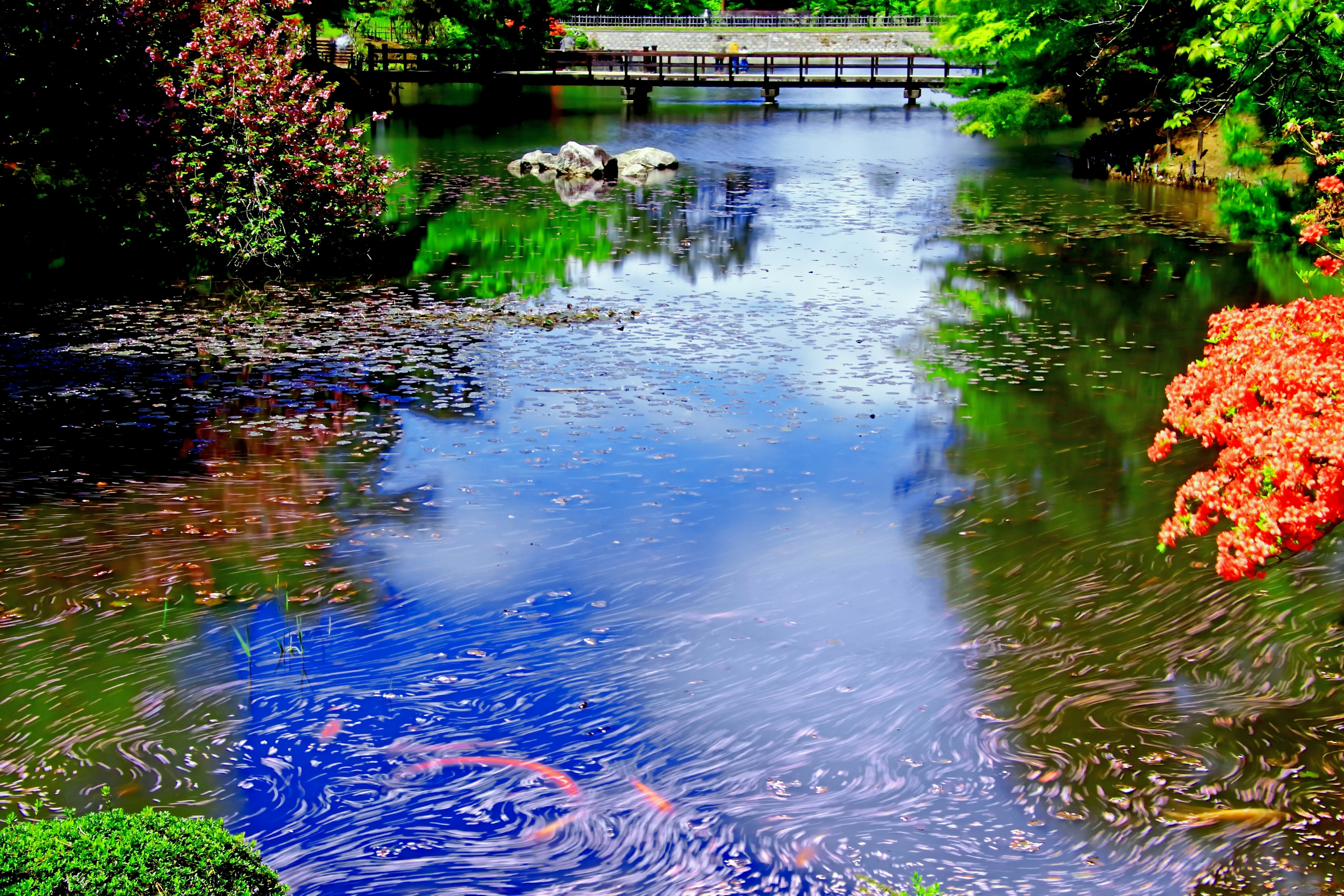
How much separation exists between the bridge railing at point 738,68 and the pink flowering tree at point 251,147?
32.7m

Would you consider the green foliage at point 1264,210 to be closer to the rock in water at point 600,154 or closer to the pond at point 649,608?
the pond at point 649,608

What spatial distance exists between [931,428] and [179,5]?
1120 centimetres

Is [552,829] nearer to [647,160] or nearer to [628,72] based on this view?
[647,160]

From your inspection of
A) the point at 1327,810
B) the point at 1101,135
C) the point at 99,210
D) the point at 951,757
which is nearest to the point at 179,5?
the point at 99,210

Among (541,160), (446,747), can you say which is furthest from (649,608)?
(541,160)

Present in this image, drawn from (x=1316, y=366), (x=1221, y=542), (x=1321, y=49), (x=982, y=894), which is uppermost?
(x=1321, y=49)

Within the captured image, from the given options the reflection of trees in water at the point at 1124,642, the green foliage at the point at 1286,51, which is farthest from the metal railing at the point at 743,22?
the reflection of trees in water at the point at 1124,642

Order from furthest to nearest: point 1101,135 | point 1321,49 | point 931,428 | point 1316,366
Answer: point 1101,135 < point 1321,49 < point 931,428 < point 1316,366

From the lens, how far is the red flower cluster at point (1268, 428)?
5.14 metres

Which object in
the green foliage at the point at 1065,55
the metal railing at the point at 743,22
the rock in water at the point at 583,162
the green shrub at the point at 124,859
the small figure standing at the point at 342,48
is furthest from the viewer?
the metal railing at the point at 743,22

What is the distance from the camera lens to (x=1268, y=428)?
17.6ft

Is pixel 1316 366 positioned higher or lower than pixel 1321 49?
lower

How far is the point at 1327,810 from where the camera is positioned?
495cm

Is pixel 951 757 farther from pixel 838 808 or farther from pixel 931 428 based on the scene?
pixel 931 428
